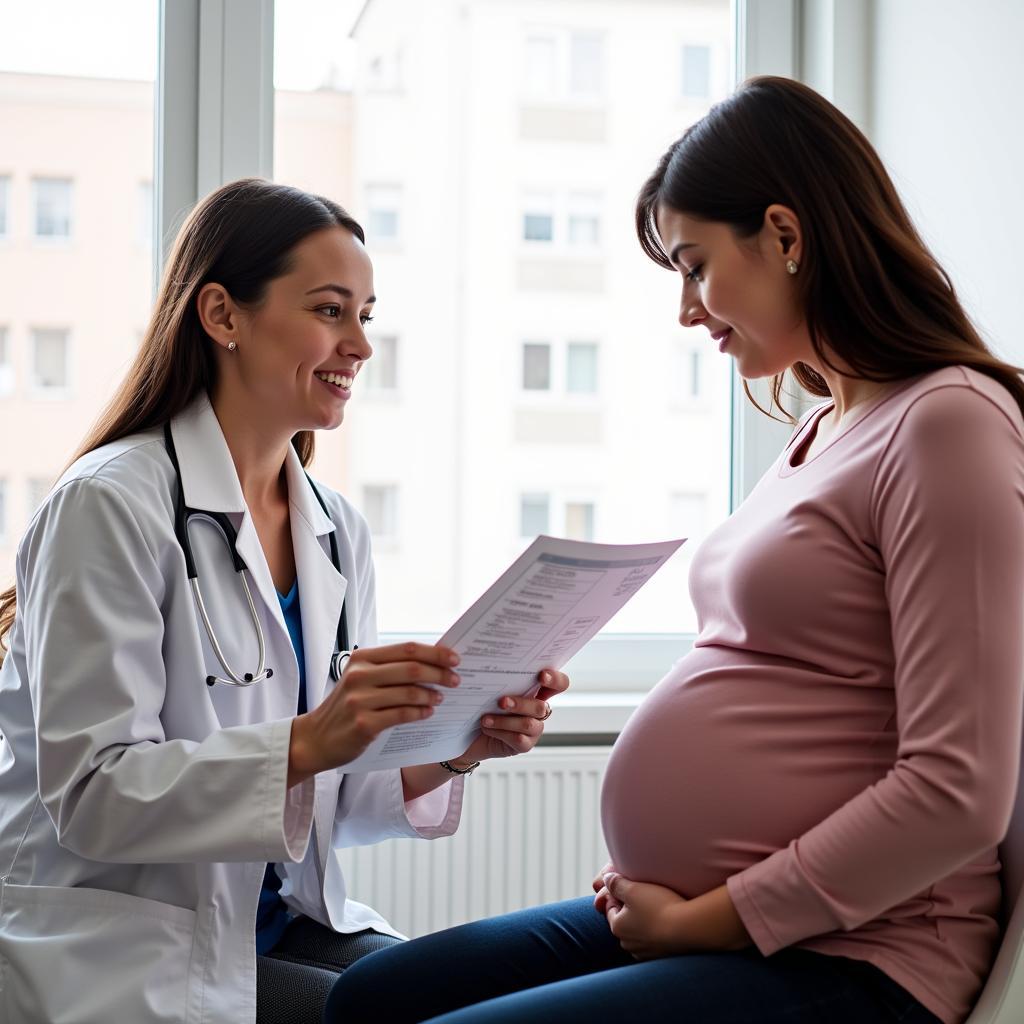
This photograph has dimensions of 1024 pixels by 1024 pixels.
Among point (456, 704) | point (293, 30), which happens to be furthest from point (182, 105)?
point (456, 704)

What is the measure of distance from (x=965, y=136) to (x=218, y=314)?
1.15 m

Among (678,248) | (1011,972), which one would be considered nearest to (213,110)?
(678,248)

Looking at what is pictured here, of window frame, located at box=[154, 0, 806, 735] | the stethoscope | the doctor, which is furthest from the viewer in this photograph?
window frame, located at box=[154, 0, 806, 735]

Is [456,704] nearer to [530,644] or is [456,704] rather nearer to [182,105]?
[530,644]

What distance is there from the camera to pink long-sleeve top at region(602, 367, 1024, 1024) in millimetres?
901

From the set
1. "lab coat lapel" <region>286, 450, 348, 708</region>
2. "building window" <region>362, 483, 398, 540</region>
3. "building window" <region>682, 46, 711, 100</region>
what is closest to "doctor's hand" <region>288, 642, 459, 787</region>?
"lab coat lapel" <region>286, 450, 348, 708</region>

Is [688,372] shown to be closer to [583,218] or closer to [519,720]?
[583,218]

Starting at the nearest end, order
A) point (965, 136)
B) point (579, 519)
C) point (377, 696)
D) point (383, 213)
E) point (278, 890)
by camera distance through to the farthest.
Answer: point (377, 696) → point (278, 890) → point (965, 136) → point (383, 213) → point (579, 519)

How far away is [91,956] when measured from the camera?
1150 mm

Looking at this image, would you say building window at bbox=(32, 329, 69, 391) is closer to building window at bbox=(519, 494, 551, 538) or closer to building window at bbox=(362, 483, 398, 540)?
building window at bbox=(362, 483, 398, 540)

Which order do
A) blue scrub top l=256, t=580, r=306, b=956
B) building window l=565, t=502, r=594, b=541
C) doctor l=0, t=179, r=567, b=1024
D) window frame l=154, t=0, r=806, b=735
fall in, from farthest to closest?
building window l=565, t=502, r=594, b=541, window frame l=154, t=0, r=806, b=735, blue scrub top l=256, t=580, r=306, b=956, doctor l=0, t=179, r=567, b=1024

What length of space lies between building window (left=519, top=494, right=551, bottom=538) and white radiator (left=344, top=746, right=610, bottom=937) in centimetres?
44

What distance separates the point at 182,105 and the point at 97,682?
123 centimetres

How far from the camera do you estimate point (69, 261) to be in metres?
2.00
